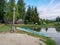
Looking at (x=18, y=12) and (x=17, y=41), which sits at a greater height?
(x=18, y=12)

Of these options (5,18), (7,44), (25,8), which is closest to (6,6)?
(5,18)

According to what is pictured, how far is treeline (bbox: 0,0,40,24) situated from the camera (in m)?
57.0

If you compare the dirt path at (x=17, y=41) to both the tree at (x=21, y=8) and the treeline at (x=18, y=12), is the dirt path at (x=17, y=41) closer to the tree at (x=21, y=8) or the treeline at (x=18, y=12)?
the treeline at (x=18, y=12)

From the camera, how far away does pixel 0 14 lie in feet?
194

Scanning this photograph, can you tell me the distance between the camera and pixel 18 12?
221ft

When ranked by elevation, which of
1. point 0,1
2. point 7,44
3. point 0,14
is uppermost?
point 0,1

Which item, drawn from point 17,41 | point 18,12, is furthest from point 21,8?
point 17,41

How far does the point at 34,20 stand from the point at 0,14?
800 inches

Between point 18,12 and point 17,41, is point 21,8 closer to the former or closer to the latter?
point 18,12

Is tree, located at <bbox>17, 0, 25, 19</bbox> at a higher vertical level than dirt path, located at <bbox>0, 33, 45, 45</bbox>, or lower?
higher

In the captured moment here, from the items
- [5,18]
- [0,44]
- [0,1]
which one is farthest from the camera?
[5,18]

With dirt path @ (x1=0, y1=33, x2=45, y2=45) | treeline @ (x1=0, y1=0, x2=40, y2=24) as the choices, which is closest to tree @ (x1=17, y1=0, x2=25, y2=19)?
treeline @ (x1=0, y1=0, x2=40, y2=24)

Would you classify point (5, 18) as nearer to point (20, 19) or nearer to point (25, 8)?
point (20, 19)

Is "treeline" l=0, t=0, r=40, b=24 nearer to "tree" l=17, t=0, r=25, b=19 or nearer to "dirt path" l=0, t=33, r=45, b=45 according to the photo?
"tree" l=17, t=0, r=25, b=19
